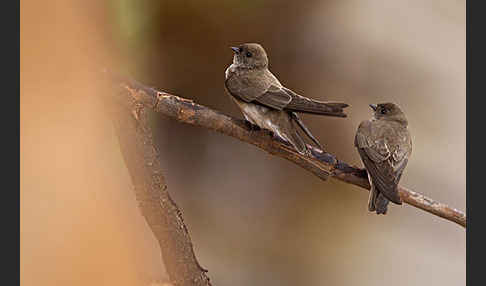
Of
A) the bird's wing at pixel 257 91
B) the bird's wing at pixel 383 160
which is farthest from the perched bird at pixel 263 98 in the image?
the bird's wing at pixel 383 160

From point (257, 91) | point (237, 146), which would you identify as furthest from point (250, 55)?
point (237, 146)

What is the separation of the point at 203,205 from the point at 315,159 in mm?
293

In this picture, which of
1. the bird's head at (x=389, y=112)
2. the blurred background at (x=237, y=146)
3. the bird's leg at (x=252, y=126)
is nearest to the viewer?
the blurred background at (x=237, y=146)

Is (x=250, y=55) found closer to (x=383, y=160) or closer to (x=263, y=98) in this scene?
(x=263, y=98)

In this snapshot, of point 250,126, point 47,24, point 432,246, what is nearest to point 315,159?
point 250,126

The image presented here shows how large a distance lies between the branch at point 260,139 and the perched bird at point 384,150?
0.15 ft

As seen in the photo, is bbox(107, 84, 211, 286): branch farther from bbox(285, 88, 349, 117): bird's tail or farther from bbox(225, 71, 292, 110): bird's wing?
bbox(285, 88, 349, 117): bird's tail

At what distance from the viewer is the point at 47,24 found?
1322mm

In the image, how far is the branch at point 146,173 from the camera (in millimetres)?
1350

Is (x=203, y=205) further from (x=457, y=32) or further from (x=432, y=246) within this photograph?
(x=457, y=32)

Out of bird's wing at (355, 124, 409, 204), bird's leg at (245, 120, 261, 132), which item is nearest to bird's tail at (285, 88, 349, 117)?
bird's leg at (245, 120, 261, 132)

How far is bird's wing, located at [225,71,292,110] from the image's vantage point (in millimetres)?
1404

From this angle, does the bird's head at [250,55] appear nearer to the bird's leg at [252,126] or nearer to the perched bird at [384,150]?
the bird's leg at [252,126]
